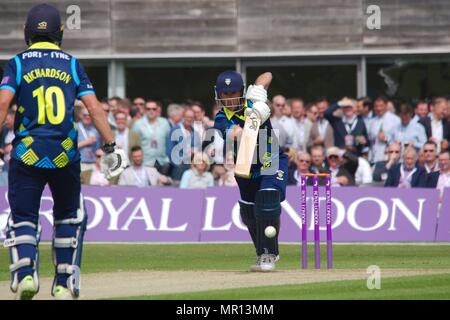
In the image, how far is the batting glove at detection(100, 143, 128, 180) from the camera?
10070 millimetres

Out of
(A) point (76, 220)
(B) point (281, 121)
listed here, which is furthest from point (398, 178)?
(A) point (76, 220)

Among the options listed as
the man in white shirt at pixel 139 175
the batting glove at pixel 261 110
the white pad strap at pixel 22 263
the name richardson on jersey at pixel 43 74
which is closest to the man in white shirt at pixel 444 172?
the man in white shirt at pixel 139 175

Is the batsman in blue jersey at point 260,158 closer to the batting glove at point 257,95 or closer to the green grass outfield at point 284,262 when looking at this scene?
the batting glove at point 257,95

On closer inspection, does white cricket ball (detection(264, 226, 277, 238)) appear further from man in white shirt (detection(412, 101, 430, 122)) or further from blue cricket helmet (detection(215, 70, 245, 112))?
man in white shirt (detection(412, 101, 430, 122))

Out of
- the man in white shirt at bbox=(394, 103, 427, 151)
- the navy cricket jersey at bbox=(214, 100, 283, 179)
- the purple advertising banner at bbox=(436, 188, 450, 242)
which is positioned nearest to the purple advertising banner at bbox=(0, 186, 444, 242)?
the purple advertising banner at bbox=(436, 188, 450, 242)

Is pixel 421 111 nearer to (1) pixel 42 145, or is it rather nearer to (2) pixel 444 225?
(2) pixel 444 225

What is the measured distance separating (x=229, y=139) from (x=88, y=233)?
6676 millimetres

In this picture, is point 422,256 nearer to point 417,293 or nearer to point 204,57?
point 417,293

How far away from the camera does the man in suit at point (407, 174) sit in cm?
1930

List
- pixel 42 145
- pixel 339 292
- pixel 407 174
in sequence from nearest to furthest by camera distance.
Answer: pixel 42 145
pixel 339 292
pixel 407 174

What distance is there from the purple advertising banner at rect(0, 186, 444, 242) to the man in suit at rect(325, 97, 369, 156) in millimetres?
2200

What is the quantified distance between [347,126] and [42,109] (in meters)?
11.8

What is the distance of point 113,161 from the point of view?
10094 millimetres

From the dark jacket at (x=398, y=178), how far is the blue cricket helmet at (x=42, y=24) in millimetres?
10334
